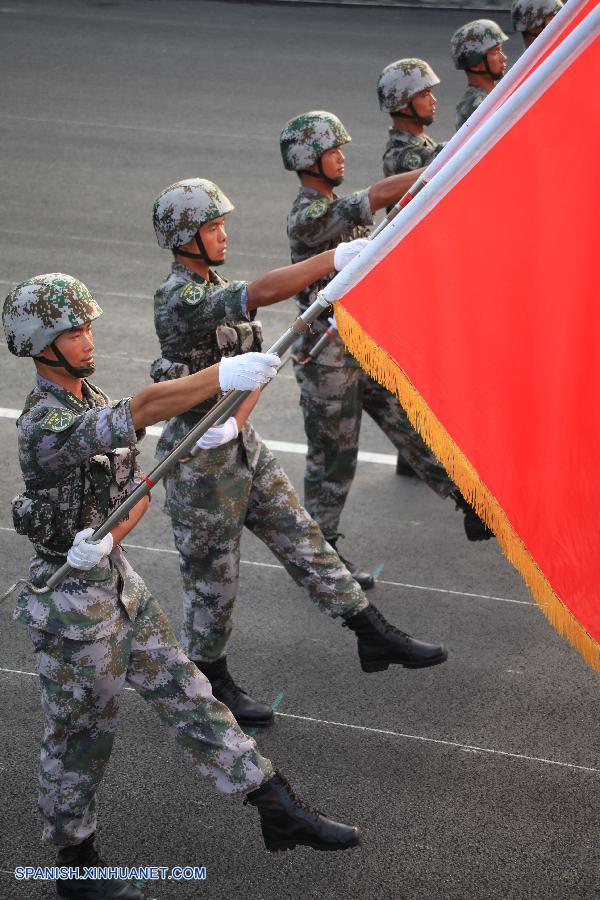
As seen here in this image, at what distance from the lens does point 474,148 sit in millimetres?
3773

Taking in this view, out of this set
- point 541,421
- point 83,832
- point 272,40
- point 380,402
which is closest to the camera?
point 541,421

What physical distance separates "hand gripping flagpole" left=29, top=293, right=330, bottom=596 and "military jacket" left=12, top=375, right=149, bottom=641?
0.06 meters

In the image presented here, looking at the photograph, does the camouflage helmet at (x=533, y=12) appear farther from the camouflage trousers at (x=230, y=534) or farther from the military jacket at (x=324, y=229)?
the camouflage trousers at (x=230, y=534)

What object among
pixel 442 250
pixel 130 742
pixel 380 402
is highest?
pixel 442 250

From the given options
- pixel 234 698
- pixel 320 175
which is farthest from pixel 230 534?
pixel 320 175

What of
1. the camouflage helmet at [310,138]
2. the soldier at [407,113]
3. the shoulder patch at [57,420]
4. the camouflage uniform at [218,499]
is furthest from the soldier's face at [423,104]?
the shoulder patch at [57,420]

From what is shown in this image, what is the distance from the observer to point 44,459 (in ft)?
13.9

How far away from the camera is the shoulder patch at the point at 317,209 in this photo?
6.41 m

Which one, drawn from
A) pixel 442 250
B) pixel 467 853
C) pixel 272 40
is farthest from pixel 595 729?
pixel 272 40

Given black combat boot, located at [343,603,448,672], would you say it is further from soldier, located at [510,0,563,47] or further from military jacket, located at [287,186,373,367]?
soldier, located at [510,0,563,47]

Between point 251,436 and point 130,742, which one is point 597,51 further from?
point 130,742

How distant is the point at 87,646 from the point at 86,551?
13.7 inches

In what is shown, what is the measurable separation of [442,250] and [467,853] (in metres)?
2.31

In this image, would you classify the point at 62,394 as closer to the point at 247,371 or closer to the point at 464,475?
the point at 247,371
